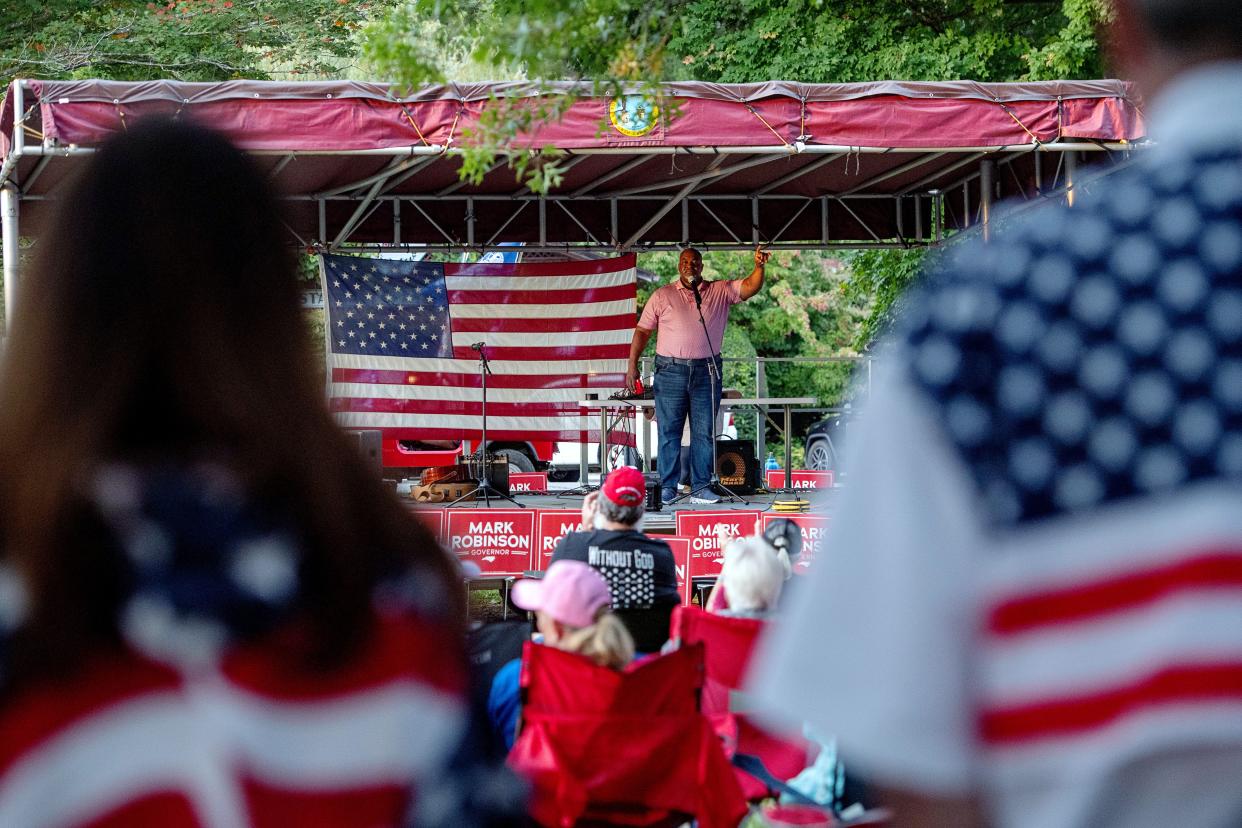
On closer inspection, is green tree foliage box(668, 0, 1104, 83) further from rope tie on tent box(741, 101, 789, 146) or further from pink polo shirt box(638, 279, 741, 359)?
rope tie on tent box(741, 101, 789, 146)

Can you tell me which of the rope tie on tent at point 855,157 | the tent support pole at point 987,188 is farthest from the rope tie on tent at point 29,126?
the tent support pole at point 987,188

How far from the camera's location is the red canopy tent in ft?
29.4

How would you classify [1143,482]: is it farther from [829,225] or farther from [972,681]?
[829,225]

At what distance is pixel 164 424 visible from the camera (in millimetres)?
1144

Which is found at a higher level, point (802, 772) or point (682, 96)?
point (682, 96)

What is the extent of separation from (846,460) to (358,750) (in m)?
0.53

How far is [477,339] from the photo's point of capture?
1276 centimetres

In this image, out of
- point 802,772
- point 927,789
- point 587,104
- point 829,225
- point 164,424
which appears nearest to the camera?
point 927,789

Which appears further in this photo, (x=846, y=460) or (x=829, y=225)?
(x=829, y=225)

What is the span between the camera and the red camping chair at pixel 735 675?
4509 millimetres

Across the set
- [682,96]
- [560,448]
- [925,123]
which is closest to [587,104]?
[682,96]

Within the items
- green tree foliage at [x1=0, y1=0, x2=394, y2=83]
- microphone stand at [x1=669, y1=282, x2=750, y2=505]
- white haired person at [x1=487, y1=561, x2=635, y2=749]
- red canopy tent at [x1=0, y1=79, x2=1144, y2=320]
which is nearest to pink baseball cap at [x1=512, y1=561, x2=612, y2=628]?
white haired person at [x1=487, y1=561, x2=635, y2=749]

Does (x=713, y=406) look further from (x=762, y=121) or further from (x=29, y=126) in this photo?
(x=29, y=126)

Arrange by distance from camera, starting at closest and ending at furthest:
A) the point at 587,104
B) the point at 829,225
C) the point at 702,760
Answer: the point at 702,760 → the point at 587,104 → the point at 829,225
